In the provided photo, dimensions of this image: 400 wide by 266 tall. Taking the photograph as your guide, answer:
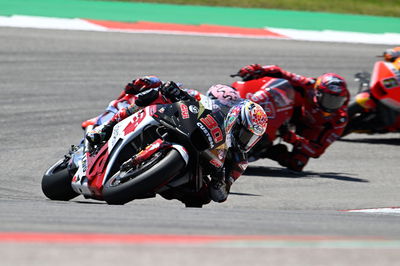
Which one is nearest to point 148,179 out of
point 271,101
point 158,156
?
point 158,156

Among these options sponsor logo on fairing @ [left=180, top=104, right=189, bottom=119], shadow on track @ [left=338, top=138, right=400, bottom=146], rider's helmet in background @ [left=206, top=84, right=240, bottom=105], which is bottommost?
shadow on track @ [left=338, top=138, right=400, bottom=146]

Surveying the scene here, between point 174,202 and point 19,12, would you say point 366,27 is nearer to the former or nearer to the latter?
point 19,12

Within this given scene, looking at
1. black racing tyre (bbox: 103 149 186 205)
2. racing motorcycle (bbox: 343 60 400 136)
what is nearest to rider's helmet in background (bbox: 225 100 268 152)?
black racing tyre (bbox: 103 149 186 205)

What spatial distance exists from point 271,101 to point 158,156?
3656mm

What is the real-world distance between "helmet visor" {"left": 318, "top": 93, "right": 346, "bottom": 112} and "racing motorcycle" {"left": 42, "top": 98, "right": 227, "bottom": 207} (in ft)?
11.0

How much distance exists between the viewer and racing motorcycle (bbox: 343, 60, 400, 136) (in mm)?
12250

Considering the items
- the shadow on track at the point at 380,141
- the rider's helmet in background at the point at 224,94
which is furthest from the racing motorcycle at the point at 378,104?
the rider's helmet in background at the point at 224,94

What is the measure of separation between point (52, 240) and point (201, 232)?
90 cm

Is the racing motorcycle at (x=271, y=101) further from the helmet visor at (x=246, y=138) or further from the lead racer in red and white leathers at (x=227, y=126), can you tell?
the helmet visor at (x=246, y=138)

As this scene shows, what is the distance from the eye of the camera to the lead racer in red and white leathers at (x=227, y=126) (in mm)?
7285

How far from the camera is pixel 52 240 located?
4262mm

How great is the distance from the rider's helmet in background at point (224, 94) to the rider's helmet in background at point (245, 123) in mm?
461

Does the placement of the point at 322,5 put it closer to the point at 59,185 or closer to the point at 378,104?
the point at 378,104

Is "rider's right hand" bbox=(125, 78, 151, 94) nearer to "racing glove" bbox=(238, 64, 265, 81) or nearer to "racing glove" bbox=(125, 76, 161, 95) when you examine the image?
"racing glove" bbox=(125, 76, 161, 95)
